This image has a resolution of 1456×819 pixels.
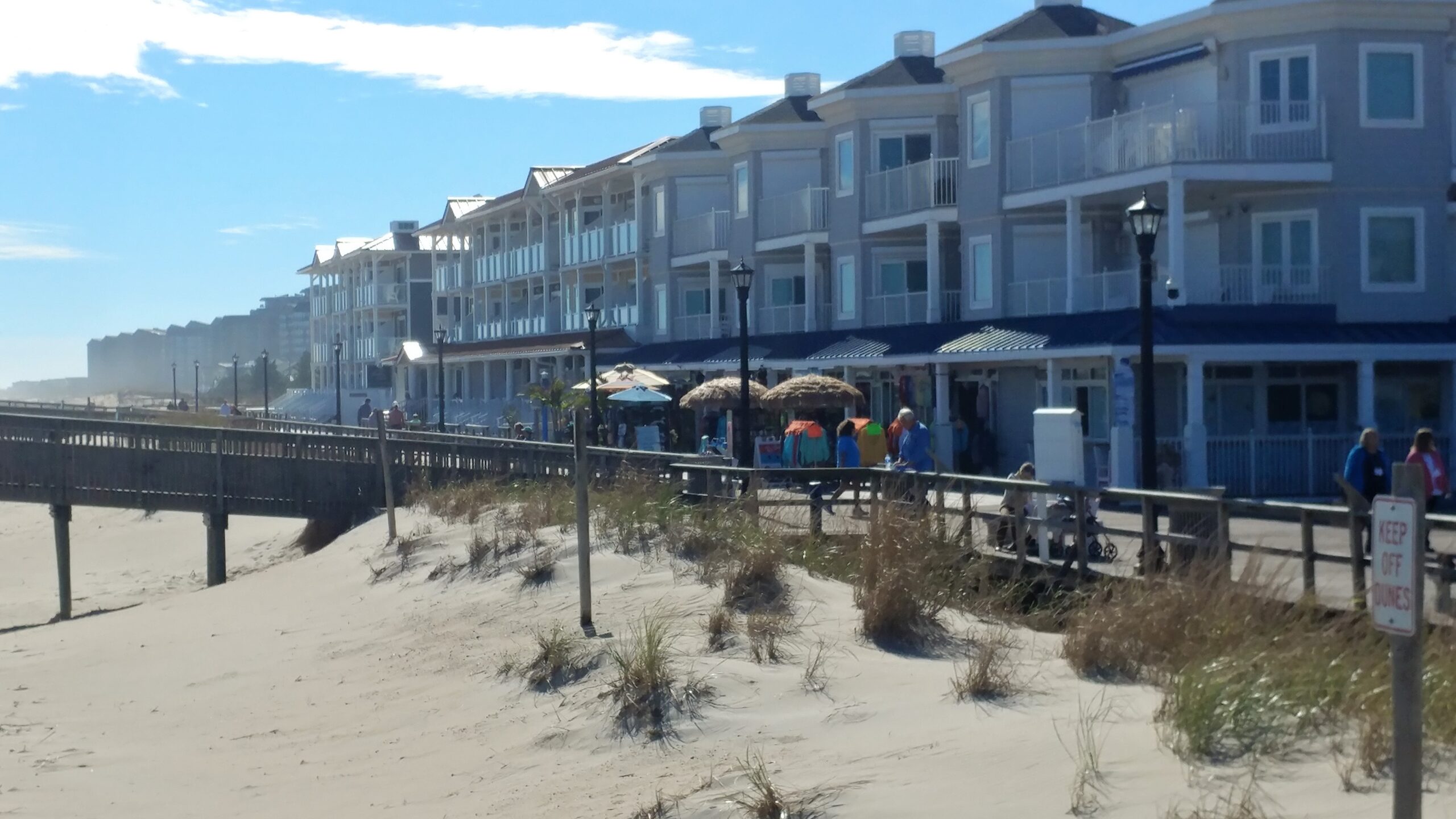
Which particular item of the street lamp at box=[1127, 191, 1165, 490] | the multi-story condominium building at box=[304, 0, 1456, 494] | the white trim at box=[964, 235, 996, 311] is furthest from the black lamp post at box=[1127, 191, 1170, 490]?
the white trim at box=[964, 235, 996, 311]

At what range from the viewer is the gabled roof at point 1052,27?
1252 inches

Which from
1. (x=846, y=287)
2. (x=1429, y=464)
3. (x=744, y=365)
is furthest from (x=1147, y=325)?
(x=846, y=287)

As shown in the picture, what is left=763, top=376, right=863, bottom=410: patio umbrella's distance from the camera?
28328 mm

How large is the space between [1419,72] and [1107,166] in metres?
5.73

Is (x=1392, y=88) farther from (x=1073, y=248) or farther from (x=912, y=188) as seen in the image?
(x=912, y=188)

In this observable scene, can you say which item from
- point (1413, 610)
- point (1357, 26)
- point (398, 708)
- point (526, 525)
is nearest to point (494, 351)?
point (1357, 26)

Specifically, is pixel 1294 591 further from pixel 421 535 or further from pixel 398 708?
pixel 421 535

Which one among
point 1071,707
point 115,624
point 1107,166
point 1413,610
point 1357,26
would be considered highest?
point 1357,26

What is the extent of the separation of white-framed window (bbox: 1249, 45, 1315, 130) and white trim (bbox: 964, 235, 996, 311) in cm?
662

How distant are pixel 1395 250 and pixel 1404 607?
84.8 feet

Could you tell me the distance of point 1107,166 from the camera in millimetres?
29000

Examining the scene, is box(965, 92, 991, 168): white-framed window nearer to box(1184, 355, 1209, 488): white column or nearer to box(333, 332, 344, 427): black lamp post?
box(1184, 355, 1209, 488): white column

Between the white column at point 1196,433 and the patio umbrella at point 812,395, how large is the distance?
6.12 m

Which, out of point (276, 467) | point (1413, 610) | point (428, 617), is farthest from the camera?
point (276, 467)
